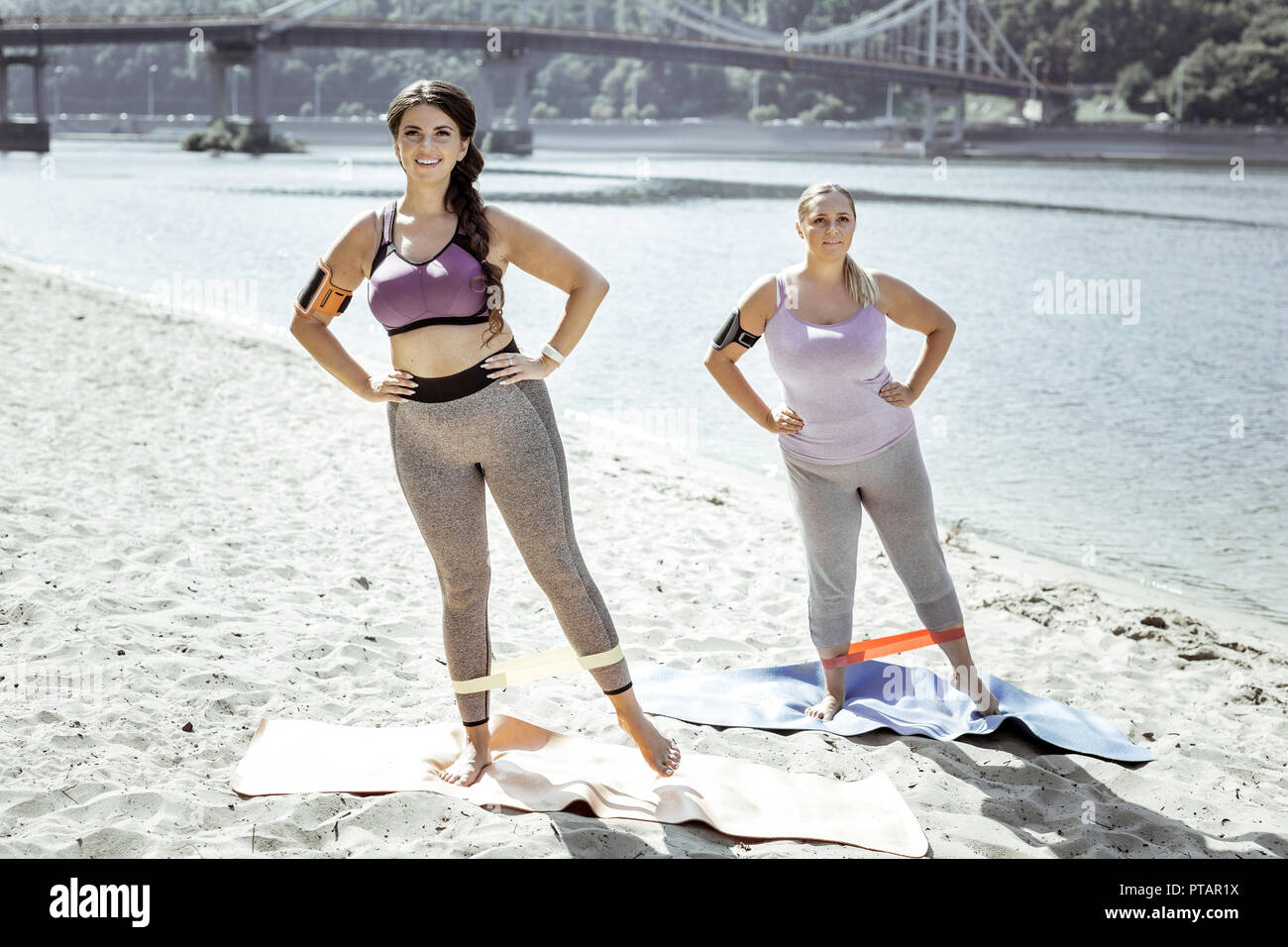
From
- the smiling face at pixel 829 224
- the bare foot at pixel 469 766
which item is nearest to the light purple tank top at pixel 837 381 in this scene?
the smiling face at pixel 829 224

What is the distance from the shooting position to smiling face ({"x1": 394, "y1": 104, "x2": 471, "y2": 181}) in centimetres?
271

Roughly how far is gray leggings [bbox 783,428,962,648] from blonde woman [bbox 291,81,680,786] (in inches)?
31.5

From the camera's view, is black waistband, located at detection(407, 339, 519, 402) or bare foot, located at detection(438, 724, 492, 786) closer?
black waistband, located at detection(407, 339, 519, 402)

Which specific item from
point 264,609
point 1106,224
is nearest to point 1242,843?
point 264,609

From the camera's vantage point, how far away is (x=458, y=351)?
2.74 metres

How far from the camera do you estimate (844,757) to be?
3.41m

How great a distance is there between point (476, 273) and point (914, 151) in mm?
62907

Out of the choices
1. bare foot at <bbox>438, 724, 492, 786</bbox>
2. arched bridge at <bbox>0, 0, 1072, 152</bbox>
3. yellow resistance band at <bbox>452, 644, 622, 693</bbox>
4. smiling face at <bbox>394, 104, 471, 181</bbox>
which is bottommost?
bare foot at <bbox>438, 724, 492, 786</bbox>

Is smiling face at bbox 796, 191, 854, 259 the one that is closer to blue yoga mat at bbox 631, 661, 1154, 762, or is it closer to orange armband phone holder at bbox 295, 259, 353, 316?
orange armband phone holder at bbox 295, 259, 353, 316

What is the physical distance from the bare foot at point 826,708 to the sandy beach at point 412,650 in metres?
0.13

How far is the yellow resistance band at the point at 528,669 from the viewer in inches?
121

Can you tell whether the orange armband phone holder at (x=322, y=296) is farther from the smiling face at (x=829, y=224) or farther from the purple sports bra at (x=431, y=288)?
the smiling face at (x=829, y=224)

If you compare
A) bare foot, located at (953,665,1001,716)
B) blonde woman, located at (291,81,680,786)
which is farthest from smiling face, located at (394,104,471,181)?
bare foot, located at (953,665,1001,716)
